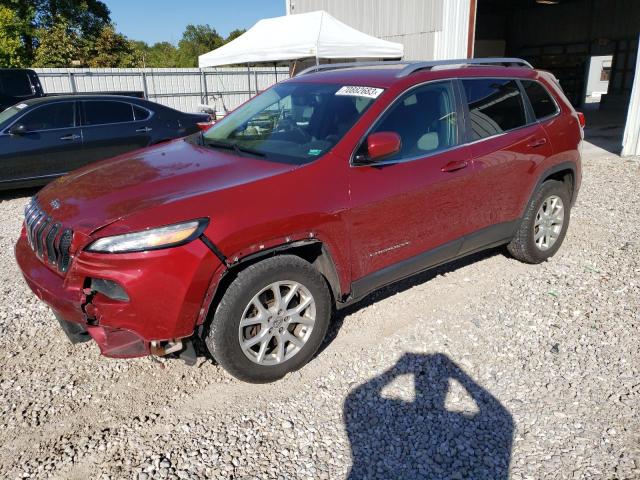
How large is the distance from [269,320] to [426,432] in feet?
3.50

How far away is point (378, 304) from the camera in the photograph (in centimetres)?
419

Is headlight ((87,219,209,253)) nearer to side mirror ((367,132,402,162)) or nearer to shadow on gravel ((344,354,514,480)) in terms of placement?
side mirror ((367,132,402,162))

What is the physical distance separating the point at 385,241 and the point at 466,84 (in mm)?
1527

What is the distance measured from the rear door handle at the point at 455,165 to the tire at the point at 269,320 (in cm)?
130

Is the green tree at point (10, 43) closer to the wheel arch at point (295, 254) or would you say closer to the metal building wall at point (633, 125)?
the metal building wall at point (633, 125)

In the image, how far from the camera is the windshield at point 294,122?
133 inches

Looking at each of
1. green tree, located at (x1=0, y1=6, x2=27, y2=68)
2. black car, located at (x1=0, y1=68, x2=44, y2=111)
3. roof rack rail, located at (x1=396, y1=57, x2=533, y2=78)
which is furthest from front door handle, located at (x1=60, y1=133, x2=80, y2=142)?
green tree, located at (x1=0, y1=6, x2=27, y2=68)

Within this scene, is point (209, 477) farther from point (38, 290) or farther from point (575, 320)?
point (575, 320)

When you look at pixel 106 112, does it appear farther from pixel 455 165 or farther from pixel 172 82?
pixel 172 82

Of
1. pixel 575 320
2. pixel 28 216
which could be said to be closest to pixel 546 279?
pixel 575 320

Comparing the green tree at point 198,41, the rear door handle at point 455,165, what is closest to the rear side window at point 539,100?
the rear door handle at point 455,165

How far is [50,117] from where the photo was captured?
25.6ft

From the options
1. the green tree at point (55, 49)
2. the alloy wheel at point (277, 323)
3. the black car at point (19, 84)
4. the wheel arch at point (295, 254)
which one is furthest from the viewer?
the green tree at point (55, 49)

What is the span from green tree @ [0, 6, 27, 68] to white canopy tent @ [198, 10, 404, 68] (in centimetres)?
1809
